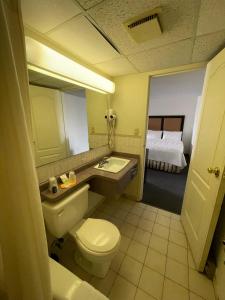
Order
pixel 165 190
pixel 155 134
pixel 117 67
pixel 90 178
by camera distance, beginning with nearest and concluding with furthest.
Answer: pixel 90 178
pixel 117 67
pixel 165 190
pixel 155 134

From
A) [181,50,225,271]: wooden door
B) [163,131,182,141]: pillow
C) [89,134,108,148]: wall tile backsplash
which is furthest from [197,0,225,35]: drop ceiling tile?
[163,131,182,141]: pillow

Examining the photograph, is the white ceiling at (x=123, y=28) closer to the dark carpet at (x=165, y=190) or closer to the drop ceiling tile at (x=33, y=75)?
the drop ceiling tile at (x=33, y=75)

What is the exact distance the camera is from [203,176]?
1.26m

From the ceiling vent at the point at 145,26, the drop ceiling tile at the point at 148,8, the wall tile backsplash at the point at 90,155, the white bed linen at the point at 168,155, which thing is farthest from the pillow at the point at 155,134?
the ceiling vent at the point at 145,26

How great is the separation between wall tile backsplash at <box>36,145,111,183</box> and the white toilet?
0.85 feet

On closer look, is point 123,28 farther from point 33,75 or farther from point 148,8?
point 33,75

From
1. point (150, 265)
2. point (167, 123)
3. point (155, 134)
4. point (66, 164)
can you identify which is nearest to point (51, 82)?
point (66, 164)

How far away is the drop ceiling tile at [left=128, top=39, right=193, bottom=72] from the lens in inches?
46.4

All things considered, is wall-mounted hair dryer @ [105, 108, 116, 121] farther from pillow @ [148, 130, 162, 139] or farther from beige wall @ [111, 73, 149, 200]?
pillow @ [148, 130, 162, 139]

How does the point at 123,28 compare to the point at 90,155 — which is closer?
the point at 123,28

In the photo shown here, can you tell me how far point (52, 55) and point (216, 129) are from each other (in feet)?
4.76

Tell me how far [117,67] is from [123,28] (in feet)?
2.27

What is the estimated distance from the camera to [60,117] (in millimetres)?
1352

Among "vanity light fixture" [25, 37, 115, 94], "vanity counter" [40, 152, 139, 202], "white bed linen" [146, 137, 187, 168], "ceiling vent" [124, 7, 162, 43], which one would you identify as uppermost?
"ceiling vent" [124, 7, 162, 43]
